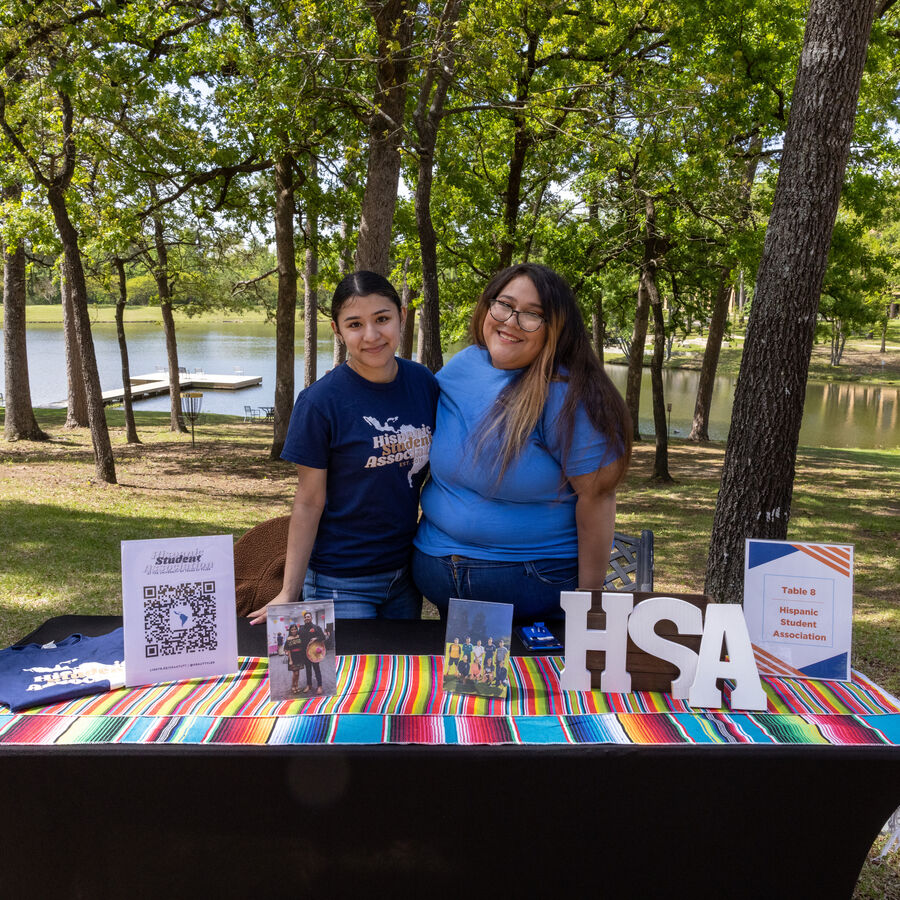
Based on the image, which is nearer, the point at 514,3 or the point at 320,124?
the point at 514,3

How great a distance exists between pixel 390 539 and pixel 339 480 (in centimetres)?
25

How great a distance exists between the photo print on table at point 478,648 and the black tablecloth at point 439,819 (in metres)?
0.26

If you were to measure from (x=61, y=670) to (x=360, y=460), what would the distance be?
98 centimetres

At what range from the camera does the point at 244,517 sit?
779cm

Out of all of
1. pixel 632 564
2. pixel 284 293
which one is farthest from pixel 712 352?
pixel 632 564

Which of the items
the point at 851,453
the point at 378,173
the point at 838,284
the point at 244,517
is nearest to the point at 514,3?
the point at 378,173

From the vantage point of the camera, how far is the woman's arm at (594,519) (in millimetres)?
2236

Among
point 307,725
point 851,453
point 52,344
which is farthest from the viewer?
point 52,344

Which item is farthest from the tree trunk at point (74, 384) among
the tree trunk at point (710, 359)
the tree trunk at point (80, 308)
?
the tree trunk at point (710, 359)

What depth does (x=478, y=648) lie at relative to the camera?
1.93 metres

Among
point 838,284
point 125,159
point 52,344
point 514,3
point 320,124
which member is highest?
point 514,3

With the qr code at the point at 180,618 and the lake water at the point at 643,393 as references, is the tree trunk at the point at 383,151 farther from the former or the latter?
the lake water at the point at 643,393

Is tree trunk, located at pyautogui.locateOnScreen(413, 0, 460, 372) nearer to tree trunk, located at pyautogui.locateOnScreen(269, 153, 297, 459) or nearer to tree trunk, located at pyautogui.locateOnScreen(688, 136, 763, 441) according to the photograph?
tree trunk, located at pyautogui.locateOnScreen(269, 153, 297, 459)

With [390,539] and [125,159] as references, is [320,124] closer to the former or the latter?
[125,159]
